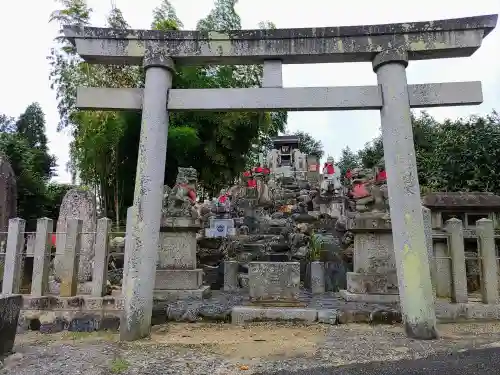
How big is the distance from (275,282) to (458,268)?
2741 millimetres

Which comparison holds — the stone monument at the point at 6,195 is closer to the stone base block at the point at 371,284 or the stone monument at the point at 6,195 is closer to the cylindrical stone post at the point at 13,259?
the cylindrical stone post at the point at 13,259

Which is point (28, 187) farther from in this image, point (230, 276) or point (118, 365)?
point (118, 365)

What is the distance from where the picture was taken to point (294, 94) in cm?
484

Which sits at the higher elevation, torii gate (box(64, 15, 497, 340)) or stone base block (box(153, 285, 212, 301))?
torii gate (box(64, 15, 497, 340))

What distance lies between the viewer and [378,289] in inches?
256

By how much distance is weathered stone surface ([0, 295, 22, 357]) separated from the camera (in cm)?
388

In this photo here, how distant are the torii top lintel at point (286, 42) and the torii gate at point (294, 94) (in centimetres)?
1

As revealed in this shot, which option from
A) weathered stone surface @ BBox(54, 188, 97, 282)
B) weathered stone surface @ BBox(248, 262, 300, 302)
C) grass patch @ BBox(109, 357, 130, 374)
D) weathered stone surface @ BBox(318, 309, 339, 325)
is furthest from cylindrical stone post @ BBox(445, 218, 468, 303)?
weathered stone surface @ BBox(54, 188, 97, 282)

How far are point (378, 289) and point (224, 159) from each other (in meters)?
11.8

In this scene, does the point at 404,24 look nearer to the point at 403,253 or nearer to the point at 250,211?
the point at 403,253

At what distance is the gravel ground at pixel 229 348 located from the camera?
3.67 meters

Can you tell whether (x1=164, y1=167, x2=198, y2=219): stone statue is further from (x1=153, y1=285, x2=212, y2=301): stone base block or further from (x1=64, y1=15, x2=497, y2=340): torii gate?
(x1=64, y1=15, x2=497, y2=340): torii gate

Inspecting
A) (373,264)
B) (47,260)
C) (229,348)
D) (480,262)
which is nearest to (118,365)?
(229,348)

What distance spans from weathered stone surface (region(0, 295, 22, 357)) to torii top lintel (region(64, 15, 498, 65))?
10.2 ft
